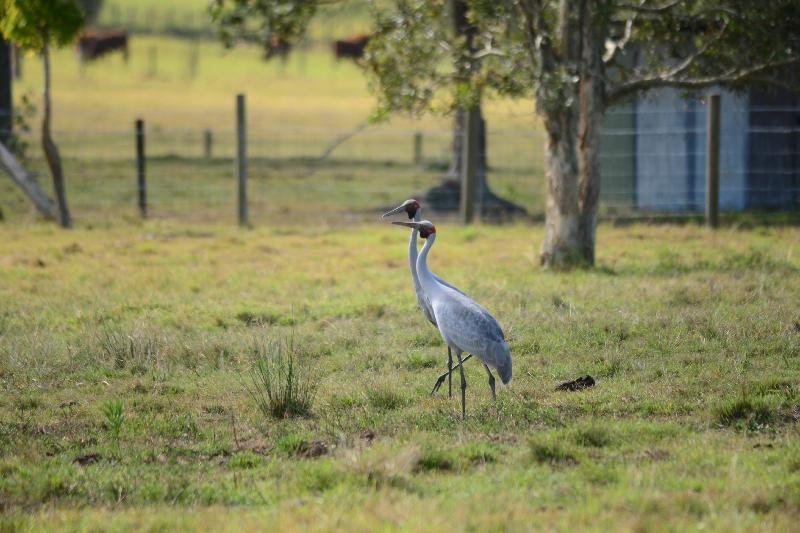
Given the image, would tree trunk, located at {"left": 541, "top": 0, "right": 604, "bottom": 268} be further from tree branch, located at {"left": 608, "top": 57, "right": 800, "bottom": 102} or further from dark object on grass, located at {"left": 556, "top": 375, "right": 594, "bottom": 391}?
dark object on grass, located at {"left": 556, "top": 375, "right": 594, "bottom": 391}

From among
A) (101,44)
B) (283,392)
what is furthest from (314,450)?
(101,44)

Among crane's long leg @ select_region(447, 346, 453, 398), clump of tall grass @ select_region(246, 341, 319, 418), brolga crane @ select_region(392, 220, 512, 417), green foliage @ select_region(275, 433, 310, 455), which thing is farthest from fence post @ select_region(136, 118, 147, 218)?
green foliage @ select_region(275, 433, 310, 455)

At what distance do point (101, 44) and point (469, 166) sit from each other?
172 feet

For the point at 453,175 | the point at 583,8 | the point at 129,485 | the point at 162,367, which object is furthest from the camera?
the point at 453,175

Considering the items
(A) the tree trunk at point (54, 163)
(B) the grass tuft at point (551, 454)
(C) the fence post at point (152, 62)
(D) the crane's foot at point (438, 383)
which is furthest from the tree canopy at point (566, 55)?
(C) the fence post at point (152, 62)

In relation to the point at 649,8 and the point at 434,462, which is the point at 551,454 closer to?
the point at 434,462

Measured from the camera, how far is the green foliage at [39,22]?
58.8 feet

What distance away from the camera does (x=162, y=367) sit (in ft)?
32.4

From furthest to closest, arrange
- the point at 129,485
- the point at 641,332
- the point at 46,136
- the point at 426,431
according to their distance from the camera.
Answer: the point at 46,136 → the point at 641,332 → the point at 426,431 → the point at 129,485

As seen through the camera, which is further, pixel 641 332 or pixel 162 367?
pixel 641 332

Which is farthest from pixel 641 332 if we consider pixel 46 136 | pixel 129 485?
pixel 46 136

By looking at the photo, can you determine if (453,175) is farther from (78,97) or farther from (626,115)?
(78,97)

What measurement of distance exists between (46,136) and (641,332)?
1165 centimetres

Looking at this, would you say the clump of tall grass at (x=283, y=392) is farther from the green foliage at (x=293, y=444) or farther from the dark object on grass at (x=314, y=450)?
the dark object on grass at (x=314, y=450)
